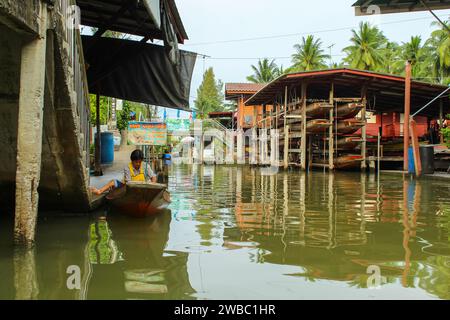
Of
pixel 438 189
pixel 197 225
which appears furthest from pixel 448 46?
pixel 197 225

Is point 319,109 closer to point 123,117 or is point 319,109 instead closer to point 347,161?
point 347,161

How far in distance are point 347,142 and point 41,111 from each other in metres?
15.8

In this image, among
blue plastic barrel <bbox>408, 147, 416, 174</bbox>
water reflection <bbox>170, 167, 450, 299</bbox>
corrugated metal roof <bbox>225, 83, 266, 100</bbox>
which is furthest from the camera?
corrugated metal roof <bbox>225, 83, 266, 100</bbox>

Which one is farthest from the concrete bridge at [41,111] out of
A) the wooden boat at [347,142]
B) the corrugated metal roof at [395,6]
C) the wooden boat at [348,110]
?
the wooden boat at [347,142]

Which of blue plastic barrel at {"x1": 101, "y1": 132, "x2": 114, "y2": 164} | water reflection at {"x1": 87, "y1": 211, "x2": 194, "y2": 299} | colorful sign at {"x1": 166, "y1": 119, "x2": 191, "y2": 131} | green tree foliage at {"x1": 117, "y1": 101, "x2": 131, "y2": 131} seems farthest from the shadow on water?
colorful sign at {"x1": 166, "y1": 119, "x2": 191, "y2": 131}

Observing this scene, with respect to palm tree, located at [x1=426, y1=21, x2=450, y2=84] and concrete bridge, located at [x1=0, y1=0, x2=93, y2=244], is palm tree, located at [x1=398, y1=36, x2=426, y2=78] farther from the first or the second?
concrete bridge, located at [x1=0, y1=0, x2=93, y2=244]

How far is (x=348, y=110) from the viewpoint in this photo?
18078 mm

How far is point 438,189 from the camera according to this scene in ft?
35.8

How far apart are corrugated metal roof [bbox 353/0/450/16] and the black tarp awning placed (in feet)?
14.5

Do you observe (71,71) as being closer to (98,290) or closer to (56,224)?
(56,224)

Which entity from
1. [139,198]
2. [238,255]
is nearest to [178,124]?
[139,198]

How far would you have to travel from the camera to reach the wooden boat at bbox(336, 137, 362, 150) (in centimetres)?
1822

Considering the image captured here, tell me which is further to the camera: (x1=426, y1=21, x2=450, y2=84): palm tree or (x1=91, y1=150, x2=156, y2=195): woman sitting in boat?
(x1=426, y1=21, x2=450, y2=84): palm tree

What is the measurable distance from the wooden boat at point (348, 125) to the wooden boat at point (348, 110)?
32 centimetres
